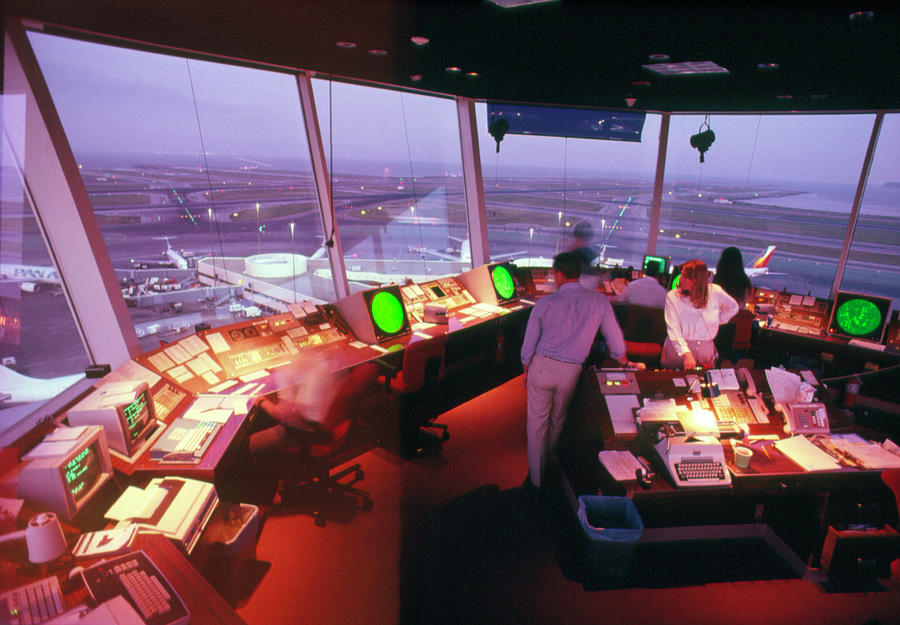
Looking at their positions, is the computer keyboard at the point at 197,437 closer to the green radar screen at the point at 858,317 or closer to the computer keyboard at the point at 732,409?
the computer keyboard at the point at 732,409

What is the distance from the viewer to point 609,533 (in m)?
2.44

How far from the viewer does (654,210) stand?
6.41 metres

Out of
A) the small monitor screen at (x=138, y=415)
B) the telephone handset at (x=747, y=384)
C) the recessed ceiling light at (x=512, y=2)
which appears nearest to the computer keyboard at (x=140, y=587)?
the small monitor screen at (x=138, y=415)

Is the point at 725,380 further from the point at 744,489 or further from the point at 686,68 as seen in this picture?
the point at 686,68

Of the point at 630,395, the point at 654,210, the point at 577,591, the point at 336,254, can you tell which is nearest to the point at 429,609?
the point at 577,591

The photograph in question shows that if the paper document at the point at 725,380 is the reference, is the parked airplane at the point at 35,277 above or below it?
above

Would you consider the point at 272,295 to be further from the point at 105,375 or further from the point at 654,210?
the point at 654,210

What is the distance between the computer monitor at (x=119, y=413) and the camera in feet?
7.33

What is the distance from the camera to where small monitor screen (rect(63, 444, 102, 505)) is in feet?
6.06

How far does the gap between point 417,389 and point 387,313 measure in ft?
3.09

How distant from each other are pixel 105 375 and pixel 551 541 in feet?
10.2

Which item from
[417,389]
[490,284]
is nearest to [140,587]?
[417,389]

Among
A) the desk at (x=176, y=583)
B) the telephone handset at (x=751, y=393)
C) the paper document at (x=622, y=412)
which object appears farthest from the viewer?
the telephone handset at (x=751, y=393)

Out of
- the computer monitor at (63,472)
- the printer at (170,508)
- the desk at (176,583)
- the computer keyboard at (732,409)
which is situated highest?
the computer monitor at (63,472)
